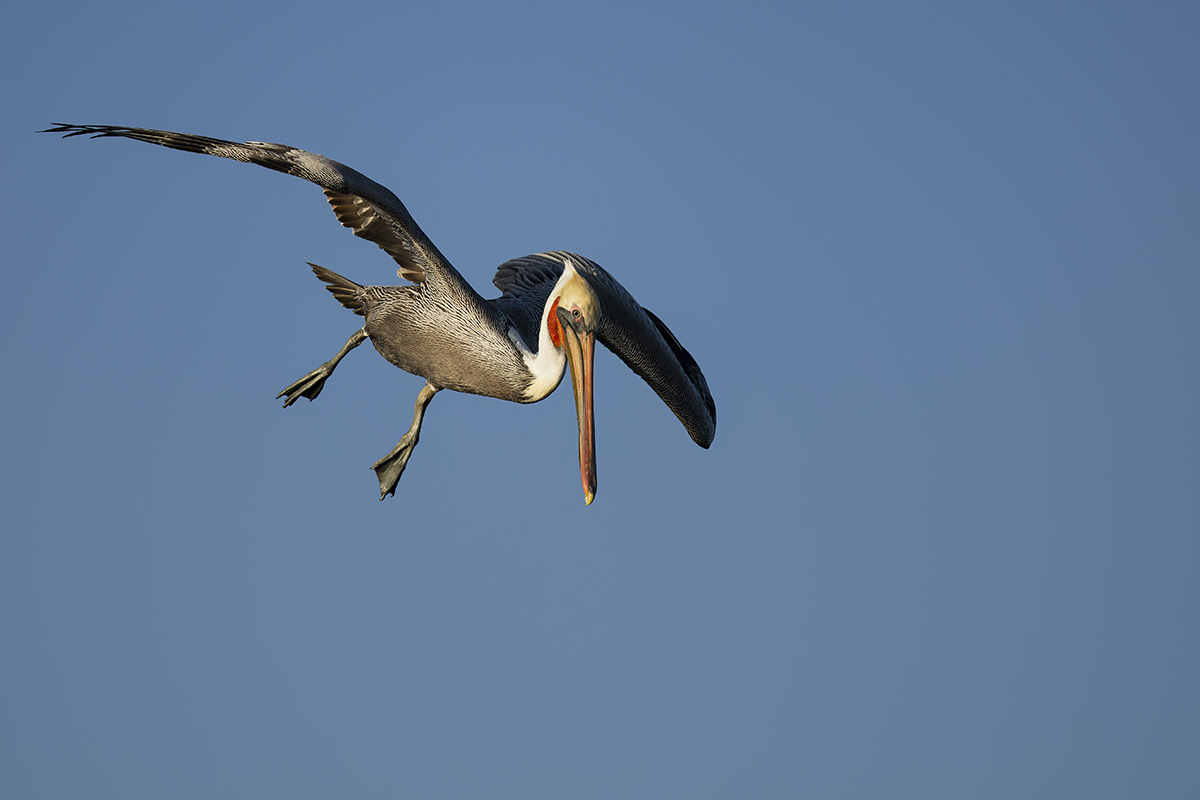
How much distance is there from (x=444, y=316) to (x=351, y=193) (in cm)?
139

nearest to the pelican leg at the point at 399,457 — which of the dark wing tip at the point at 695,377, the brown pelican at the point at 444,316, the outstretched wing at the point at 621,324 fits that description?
the brown pelican at the point at 444,316

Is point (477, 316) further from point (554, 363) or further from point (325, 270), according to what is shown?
point (325, 270)

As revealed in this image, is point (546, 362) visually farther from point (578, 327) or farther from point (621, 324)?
point (621, 324)

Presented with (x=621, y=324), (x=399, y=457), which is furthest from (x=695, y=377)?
(x=399, y=457)

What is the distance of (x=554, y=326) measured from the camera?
11844mm

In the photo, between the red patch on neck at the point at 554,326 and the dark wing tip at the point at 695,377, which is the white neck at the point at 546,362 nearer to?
the red patch on neck at the point at 554,326

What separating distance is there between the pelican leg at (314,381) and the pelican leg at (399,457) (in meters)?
1.10

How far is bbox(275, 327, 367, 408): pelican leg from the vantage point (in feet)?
44.8

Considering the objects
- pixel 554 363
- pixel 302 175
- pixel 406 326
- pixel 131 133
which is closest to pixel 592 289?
pixel 554 363

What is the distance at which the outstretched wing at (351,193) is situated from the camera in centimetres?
1111

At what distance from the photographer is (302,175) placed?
11.2m

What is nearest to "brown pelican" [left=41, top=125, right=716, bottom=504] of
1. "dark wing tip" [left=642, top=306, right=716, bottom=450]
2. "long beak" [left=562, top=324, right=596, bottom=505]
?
"long beak" [left=562, top=324, right=596, bottom=505]

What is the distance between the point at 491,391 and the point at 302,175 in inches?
92.1

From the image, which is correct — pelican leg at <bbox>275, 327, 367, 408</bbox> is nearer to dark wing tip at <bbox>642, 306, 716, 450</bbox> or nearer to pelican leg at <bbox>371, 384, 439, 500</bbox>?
pelican leg at <bbox>371, 384, 439, 500</bbox>
